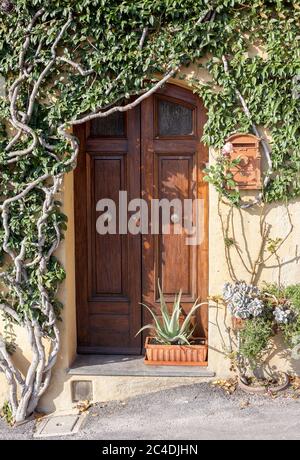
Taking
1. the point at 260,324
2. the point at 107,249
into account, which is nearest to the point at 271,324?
the point at 260,324

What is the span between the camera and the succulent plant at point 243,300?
15.2ft

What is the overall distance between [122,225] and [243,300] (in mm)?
1343

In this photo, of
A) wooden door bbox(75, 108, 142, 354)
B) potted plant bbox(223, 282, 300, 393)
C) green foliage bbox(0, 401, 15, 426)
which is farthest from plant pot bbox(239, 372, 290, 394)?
green foliage bbox(0, 401, 15, 426)

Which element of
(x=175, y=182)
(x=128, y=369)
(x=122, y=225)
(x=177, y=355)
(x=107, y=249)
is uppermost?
(x=175, y=182)

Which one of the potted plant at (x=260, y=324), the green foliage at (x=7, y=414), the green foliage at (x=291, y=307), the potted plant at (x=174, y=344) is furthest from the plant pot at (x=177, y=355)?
the green foliage at (x=7, y=414)

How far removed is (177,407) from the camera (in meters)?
4.71

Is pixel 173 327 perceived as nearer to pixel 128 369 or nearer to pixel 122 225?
pixel 128 369

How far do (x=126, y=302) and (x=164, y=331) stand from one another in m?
0.48

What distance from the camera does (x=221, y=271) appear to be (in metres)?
4.98

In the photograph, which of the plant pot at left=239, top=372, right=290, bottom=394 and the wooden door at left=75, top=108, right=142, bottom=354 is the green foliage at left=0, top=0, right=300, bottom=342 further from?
the plant pot at left=239, top=372, right=290, bottom=394

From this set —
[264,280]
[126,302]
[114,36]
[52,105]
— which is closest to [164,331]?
[126,302]

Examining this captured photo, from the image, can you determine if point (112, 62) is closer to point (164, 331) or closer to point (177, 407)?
point (164, 331)

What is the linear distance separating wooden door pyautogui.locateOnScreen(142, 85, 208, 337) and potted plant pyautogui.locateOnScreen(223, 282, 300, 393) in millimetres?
528

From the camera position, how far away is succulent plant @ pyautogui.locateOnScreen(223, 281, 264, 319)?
4641mm
